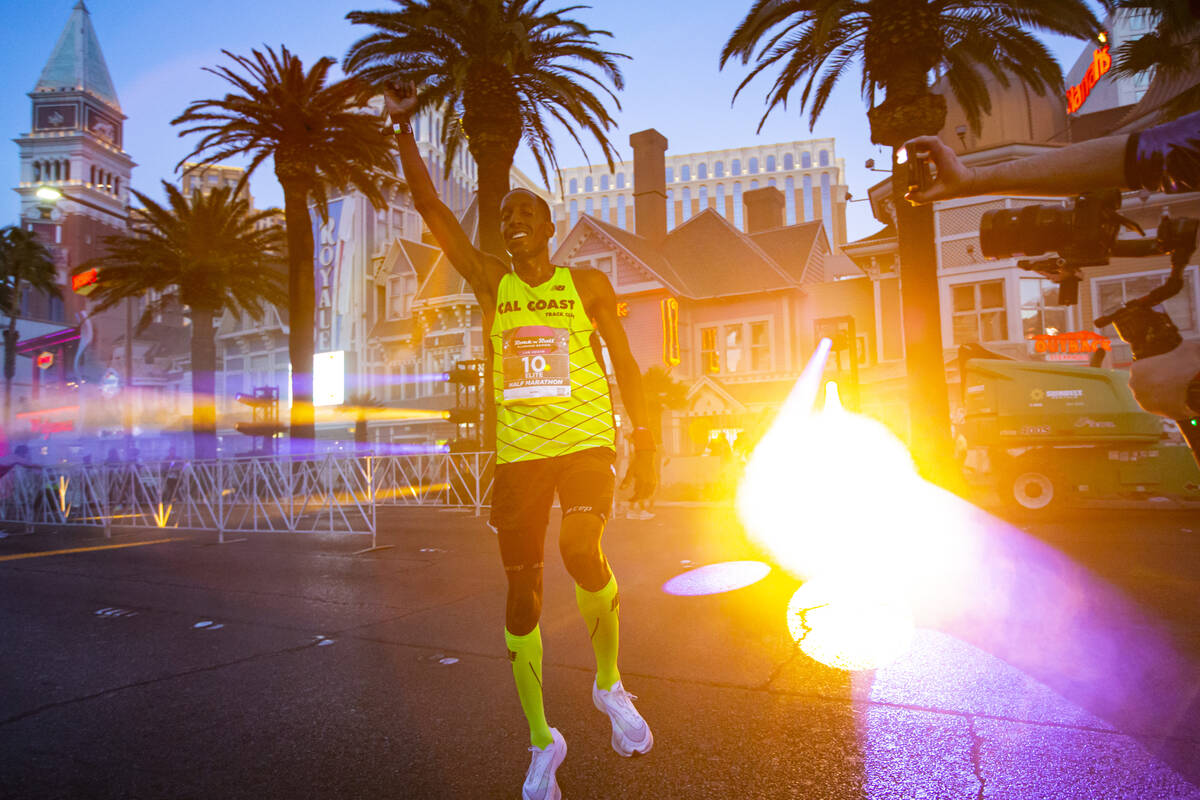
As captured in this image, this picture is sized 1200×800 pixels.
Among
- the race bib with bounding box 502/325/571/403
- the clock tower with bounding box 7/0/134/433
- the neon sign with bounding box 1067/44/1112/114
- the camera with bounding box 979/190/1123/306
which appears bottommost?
the race bib with bounding box 502/325/571/403

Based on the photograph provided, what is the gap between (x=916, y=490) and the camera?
13492mm

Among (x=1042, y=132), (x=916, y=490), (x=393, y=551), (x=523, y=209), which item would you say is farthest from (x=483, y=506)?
(x=1042, y=132)

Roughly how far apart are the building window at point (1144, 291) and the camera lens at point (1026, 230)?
71.6 ft

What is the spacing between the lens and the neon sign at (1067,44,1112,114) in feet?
80.2

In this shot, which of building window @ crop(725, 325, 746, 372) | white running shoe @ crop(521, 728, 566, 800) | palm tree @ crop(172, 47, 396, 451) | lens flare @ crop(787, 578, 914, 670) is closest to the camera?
white running shoe @ crop(521, 728, 566, 800)

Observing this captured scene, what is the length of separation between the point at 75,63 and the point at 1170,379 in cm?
10834

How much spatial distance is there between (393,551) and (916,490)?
9332 millimetres

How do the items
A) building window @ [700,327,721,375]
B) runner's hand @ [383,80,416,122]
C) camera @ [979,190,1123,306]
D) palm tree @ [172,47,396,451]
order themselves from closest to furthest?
camera @ [979,190,1123,306], runner's hand @ [383,80,416,122], palm tree @ [172,47,396,451], building window @ [700,327,721,375]

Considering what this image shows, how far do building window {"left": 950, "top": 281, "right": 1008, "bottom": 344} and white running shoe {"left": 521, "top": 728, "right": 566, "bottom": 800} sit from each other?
22.6 metres

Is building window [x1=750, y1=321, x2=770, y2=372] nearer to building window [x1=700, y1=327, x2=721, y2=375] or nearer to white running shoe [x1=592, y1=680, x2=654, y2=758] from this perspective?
building window [x1=700, y1=327, x2=721, y2=375]

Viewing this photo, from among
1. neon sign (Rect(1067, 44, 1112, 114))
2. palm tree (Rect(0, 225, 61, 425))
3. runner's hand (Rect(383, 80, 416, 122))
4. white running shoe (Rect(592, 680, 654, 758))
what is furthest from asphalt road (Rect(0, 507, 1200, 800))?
palm tree (Rect(0, 225, 61, 425))

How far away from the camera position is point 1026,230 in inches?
92.4

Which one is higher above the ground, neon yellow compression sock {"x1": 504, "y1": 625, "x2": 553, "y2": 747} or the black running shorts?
the black running shorts

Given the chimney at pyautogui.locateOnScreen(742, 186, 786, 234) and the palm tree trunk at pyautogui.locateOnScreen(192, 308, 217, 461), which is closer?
the palm tree trunk at pyautogui.locateOnScreen(192, 308, 217, 461)
